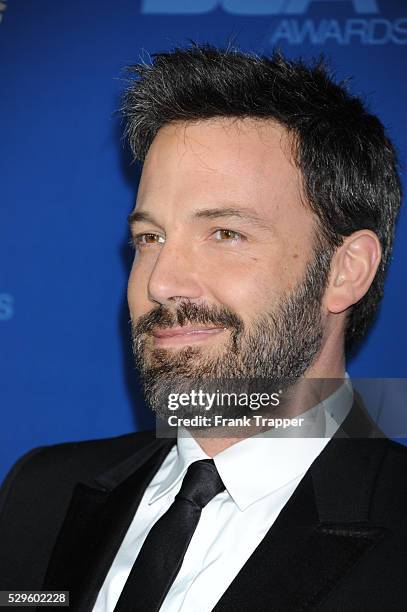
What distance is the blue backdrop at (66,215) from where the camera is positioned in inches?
83.2

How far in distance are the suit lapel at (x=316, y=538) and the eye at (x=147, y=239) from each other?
1.92 ft

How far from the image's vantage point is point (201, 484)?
1.62 meters

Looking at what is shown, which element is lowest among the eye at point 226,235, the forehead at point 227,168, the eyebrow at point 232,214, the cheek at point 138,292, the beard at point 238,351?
the beard at point 238,351

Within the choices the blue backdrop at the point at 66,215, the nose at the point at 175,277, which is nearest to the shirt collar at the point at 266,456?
the nose at the point at 175,277

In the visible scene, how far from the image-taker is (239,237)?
161 centimetres

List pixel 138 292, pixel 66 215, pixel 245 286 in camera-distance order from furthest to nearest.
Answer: pixel 66 215, pixel 138 292, pixel 245 286

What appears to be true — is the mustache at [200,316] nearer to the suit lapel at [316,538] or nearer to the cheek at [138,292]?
the cheek at [138,292]

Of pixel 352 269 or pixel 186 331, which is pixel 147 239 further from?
pixel 352 269

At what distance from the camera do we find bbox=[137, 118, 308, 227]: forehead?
160 centimetres

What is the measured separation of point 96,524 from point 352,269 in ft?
2.73

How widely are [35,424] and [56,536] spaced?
402 millimetres

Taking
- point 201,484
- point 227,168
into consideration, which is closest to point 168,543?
point 201,484

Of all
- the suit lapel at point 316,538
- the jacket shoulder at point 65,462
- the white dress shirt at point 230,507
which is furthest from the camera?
the jacket shoulder at point 65,462

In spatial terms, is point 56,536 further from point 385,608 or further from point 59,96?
point 59,96
